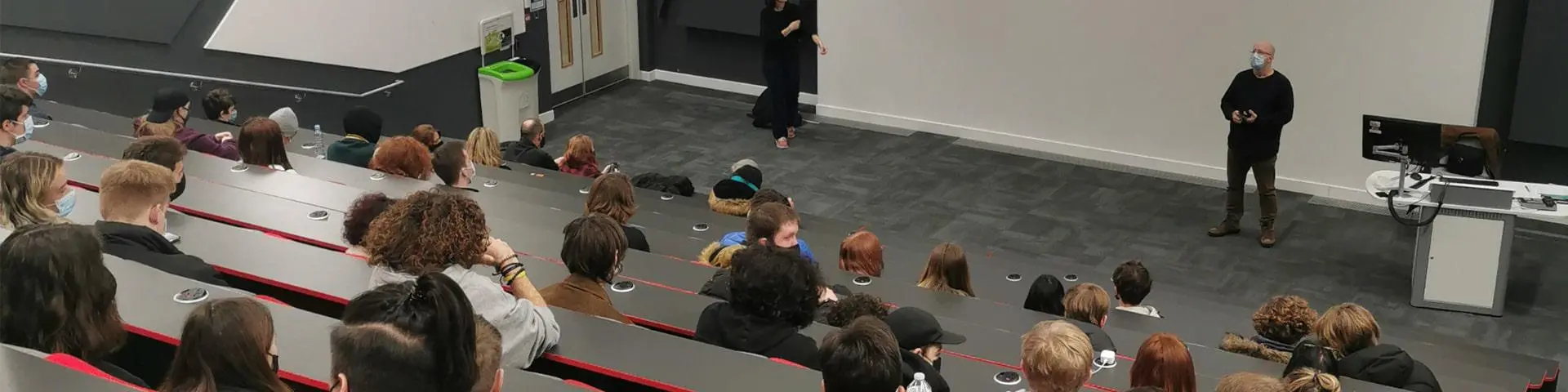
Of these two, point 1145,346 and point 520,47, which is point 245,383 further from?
point 520,47

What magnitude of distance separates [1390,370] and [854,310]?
2037mm

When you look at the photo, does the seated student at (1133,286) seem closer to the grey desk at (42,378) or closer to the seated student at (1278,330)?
the seated student at (1278,330)

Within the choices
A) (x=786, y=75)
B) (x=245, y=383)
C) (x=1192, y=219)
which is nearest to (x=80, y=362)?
(x=245, y=383)

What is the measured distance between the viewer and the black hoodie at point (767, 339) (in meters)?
4.15

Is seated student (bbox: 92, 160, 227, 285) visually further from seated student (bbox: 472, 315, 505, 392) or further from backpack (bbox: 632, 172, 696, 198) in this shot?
backpack (bbox: 632, 172, 696, 198)

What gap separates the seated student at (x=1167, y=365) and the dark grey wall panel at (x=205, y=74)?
721 cm

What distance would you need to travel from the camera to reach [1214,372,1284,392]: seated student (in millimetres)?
3590

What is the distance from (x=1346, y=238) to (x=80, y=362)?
7734 millimetres

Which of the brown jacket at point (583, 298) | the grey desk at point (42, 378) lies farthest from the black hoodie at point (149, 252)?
the grey desk at point (42, 378)

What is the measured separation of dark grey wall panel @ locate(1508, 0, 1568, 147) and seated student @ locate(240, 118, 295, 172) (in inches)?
291

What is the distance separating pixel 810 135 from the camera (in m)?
11.5

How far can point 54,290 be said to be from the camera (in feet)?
10.8

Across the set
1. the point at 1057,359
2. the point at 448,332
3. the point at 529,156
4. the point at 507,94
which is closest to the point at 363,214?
the point at 448,332

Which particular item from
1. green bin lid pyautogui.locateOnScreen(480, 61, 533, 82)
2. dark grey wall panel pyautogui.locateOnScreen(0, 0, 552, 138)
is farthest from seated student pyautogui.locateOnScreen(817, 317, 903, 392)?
green bin lid pyautogui.locateOnScreen(480, 61, 533, 82)
